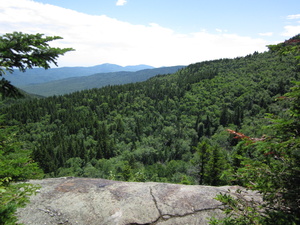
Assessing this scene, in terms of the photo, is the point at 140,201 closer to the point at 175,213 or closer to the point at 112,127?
the point at 175,213

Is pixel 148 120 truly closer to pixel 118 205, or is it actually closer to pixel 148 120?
pixel 148 120

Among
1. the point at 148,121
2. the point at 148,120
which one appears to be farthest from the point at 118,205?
the point at 148,120

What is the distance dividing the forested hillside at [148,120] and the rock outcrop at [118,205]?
6014cm

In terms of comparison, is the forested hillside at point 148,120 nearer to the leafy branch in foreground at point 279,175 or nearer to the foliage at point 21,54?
the leafy branch in foreground at point 279,175

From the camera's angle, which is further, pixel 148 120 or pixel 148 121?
pixel 148 120

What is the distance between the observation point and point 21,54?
17.0ft

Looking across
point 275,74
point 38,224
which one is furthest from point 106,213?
point 275,74

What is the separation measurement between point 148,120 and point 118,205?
5528 inches

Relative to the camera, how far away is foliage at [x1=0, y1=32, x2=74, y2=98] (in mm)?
4852

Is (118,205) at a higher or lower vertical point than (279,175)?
lower

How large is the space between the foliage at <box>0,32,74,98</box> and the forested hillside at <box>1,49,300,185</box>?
221 ft

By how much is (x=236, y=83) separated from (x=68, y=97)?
15984 cm

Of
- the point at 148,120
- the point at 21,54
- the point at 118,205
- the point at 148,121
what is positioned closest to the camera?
the point at 21,54

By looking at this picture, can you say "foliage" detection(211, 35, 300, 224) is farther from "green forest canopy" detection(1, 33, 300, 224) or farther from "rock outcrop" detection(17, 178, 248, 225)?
"green forest canopy" detection(1, 33, 300, 224)
